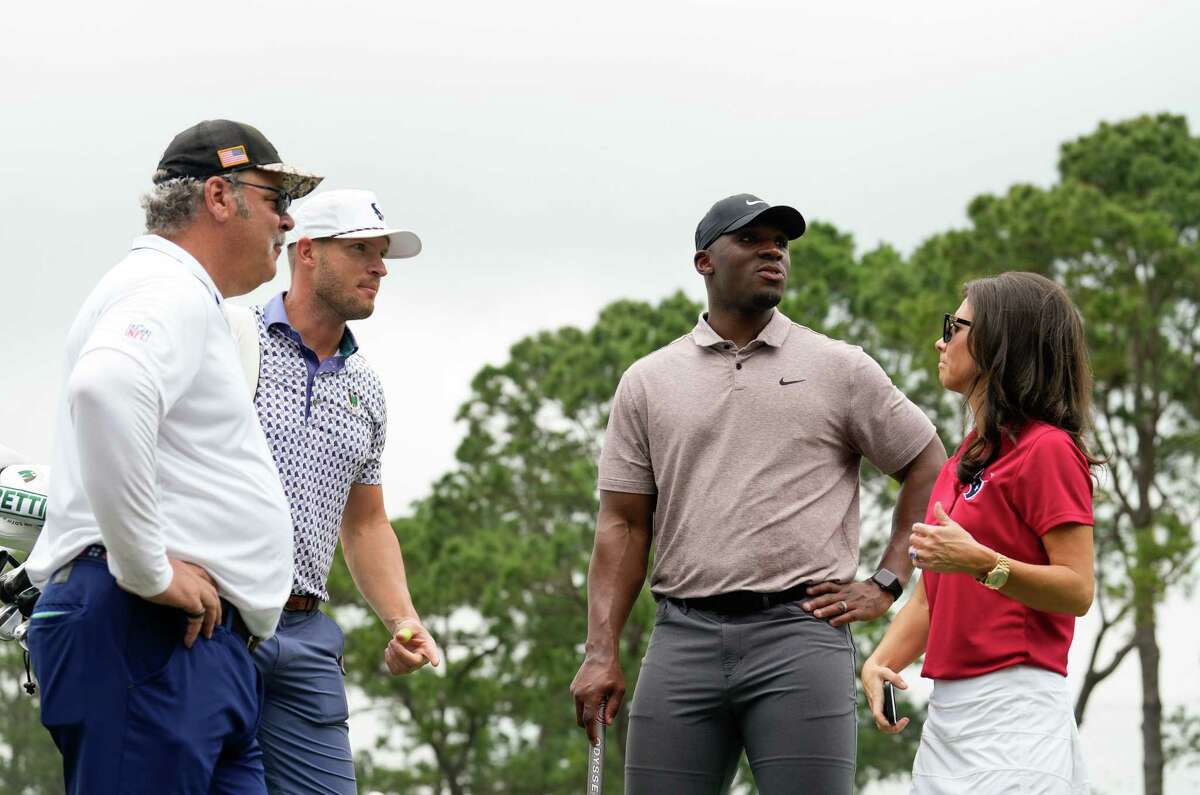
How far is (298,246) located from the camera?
17.4ft

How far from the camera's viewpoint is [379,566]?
5.32 m

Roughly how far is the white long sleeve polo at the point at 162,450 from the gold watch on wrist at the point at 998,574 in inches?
63.7

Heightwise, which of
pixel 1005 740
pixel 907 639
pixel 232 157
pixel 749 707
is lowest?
pixel 749 707

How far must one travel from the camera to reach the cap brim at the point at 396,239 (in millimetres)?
5207

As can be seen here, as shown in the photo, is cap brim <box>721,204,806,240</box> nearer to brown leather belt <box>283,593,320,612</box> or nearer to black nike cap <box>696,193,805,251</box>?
black nike cap <box>696,193,805,251</box>

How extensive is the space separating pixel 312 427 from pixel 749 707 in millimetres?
1519

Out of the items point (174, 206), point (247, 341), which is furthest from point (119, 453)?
point (247, 341)

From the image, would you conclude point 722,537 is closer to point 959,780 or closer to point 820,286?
point 959,780

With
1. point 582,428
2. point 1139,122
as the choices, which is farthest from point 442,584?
point 1139,122

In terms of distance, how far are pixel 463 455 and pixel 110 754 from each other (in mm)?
22849

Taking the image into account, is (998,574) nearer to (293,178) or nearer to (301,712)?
(293,178)

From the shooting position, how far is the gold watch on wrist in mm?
3971

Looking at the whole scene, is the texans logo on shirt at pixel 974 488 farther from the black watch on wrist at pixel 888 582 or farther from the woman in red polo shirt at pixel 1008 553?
the black watch on wrist at pixel 888 582

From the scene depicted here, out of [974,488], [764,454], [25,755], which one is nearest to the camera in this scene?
[974,488]
